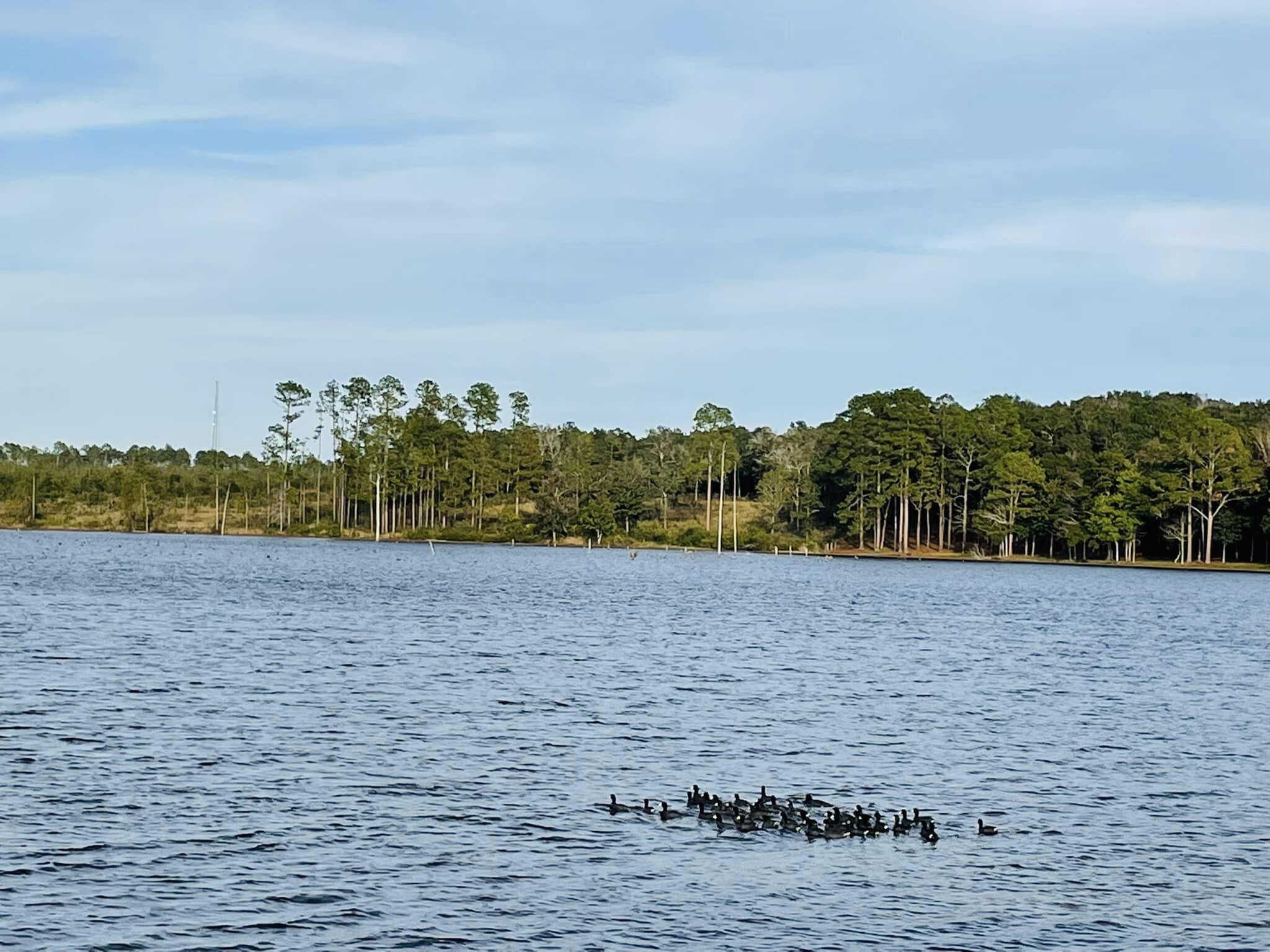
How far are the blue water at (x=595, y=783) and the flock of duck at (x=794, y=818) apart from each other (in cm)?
49

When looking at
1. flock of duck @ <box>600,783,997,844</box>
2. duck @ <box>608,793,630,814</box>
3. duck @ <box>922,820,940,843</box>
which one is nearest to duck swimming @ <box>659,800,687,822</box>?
flock of duck @ <box>600,783,997,844</box>

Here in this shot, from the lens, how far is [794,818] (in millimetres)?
27375

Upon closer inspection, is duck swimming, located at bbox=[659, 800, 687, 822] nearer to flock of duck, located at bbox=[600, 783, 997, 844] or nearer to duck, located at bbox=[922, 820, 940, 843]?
flock of duck, located at bbox=[600, 783, 997, 844]

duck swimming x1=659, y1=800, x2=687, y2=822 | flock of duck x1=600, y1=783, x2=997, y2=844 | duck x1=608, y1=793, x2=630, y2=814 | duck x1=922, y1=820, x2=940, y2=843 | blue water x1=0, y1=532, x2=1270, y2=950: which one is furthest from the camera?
duck x1=608, y1=793, x2=630, y2=814

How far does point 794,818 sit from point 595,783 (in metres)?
5.34

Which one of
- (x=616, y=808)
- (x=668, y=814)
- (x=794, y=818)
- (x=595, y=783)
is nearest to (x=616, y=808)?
(x=616, y=808)

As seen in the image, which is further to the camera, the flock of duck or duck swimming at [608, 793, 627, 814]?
duck swimming at [608, 793, 627, 814]

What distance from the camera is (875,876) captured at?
2427cm

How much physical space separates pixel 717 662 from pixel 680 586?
191 feet

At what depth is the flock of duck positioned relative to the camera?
2688cm

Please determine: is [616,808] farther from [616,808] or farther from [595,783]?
[595,783]

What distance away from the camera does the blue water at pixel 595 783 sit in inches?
845

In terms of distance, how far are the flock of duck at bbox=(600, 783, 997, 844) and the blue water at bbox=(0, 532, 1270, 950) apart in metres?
0.49

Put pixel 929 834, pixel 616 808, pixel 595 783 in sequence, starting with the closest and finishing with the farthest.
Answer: pixel 929 834
pixel 616 808
pixel 595 783
